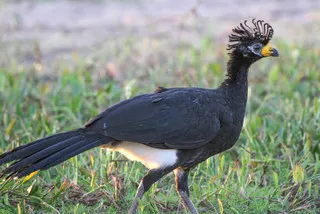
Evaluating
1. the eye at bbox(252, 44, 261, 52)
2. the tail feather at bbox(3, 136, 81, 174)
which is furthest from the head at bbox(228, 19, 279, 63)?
the tail feather at bbox(3, 136, 81, 174)

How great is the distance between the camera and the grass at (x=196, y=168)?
5434 millimetres

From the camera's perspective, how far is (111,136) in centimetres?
507

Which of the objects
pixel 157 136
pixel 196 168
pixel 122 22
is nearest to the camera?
pixel 157 136

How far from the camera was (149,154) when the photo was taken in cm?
516

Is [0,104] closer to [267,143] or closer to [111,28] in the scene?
[267,143]

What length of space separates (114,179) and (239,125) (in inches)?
40.2

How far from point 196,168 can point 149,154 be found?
103cm

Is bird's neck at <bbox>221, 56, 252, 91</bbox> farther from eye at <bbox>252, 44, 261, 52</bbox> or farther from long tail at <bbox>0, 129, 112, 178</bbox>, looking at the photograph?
long tail at <bbox>0, 129, 112, 178</bbox>

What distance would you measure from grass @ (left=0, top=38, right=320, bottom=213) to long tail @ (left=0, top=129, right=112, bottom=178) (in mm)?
317

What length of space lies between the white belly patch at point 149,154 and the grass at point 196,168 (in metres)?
0.31

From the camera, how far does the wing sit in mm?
Result: 5102

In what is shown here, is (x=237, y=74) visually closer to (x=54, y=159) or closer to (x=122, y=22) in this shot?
(x=54, y=159)

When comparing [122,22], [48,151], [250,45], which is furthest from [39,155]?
[122,22]

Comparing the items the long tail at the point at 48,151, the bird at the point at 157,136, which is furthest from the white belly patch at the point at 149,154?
the long tail at the point at 48,151
